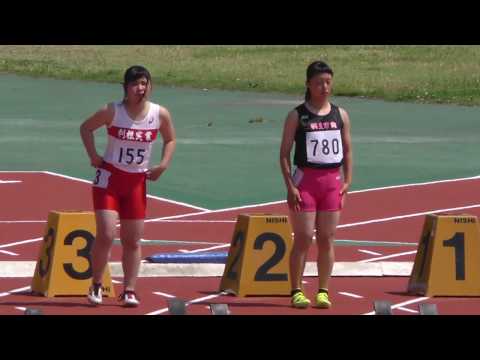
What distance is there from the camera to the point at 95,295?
13156 mm

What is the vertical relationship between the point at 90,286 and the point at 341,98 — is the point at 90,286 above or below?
below

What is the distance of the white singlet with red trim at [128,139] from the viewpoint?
42.5 feet

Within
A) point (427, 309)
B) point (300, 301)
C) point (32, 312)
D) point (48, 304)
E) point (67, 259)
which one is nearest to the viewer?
point (32, 312)

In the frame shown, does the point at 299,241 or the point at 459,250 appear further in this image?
the point at 459,250

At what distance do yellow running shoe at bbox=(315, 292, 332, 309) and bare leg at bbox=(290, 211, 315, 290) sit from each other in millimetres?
193

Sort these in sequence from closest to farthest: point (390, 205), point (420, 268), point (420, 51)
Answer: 1. point (420, 268)
2. point (390, 205)
3. point (420, 51)

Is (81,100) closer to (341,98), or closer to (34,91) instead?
(34,91)

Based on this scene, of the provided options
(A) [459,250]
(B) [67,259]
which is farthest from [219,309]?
(A) [459,250]

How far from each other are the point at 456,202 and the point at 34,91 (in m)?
19.5

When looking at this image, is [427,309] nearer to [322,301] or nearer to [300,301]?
[322,301]

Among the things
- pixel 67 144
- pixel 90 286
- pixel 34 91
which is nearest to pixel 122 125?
pixel 90 286

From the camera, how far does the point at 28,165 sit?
944 inches

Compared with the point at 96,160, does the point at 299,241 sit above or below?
below

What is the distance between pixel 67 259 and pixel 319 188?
7.58 ft
